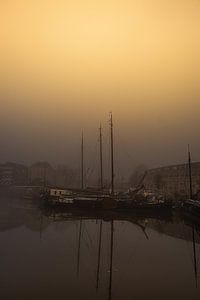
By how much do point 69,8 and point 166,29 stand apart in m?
1.01

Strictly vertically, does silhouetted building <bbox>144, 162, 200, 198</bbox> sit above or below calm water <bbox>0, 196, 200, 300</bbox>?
above

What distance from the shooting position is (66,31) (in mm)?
4426

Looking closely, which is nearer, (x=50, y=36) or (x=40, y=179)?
(x=50, y=36)

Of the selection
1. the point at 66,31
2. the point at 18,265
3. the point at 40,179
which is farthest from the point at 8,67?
the point at 18,265

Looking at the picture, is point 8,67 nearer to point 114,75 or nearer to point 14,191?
point 114,75

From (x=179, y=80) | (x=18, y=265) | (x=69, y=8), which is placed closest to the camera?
(x=18, y=265)

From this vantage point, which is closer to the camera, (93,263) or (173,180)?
(93,263)

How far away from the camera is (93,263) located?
3656 millimetres

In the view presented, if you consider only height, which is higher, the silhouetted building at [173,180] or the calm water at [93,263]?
the silhouetted building at [173,180]

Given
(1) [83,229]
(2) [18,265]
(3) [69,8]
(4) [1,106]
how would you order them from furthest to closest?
(1) [83,229], (4) [1,106], (3) [69,8], (2) [18,265]

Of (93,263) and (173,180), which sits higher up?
(173,180)

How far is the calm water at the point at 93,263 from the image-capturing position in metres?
2.84

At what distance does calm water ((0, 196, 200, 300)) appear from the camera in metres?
2.84

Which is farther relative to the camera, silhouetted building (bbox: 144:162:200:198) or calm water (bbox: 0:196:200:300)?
silhouetted building (bbox: 144:162:200:198)
